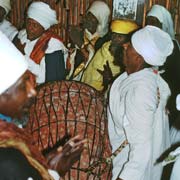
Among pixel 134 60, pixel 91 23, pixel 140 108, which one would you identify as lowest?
pixel 91 23

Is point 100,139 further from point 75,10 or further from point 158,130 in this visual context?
point 75,10

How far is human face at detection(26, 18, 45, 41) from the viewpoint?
405cm

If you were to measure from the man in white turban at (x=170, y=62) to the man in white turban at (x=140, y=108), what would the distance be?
1.88 feet

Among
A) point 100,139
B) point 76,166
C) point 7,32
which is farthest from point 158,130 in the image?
point 7,32

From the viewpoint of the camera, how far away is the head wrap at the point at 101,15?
493 centimetres

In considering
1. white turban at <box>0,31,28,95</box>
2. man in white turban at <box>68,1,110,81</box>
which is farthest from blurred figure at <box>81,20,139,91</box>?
white turban at <box>0,31,28,95</box>

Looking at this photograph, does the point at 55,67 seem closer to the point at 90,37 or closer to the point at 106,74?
the point at 106,74

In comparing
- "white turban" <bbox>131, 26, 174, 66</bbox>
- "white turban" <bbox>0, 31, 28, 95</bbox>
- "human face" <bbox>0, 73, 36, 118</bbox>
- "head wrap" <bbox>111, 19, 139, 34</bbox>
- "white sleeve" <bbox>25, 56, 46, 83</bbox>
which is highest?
"white turban" <bbox>0, 31, 28, 95</bbox>

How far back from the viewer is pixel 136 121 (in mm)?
2551

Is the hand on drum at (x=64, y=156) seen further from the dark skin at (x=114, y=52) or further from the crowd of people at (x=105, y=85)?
the dark skin at (x=114, y=52)

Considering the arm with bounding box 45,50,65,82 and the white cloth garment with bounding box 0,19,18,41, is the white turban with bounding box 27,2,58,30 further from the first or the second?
the white cloth garment with bounding box 0,19,18,41

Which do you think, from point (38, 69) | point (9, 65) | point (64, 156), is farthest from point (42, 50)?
point (9, 65)

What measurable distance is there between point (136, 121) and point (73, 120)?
1.32 feet

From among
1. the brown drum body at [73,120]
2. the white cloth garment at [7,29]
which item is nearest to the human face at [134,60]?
the brown drum body at [73,120]
